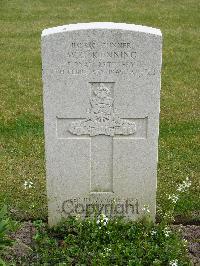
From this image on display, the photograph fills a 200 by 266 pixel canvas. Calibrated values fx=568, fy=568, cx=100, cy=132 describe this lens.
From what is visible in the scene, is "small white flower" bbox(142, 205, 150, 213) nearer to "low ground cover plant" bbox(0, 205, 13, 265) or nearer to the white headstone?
the white headstone

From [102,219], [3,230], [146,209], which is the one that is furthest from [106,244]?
[3,230]

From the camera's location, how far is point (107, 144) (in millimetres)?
4965

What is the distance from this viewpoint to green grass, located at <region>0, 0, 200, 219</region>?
20.4ft

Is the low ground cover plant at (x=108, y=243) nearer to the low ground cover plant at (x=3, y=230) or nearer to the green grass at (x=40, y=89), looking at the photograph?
the low ground cover plant at (x=3, y=230)

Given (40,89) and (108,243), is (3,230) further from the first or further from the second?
(40,89)

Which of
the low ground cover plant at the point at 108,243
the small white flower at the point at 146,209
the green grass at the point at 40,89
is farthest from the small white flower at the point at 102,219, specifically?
the green grass at the point at 40,89

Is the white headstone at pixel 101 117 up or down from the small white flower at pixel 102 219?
up

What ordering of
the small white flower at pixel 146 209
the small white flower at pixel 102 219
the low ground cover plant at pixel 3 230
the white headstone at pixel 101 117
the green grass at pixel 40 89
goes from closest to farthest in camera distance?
the low ground cover plant at pixel 3 230 < the white headstone at pixel 101 117 < the small white flower at pixel 102 219 < the small white flower at pixel 146 209 < the green grass at pixel 40 89

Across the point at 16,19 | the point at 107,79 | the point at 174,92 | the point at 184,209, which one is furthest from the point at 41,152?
the point at 16,19

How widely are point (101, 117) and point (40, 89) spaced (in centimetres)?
490

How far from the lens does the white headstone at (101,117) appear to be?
15.1ft

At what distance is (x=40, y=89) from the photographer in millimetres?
9578

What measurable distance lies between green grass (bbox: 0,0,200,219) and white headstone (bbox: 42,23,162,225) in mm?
667

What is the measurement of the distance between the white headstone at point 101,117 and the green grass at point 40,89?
2.19 ft
